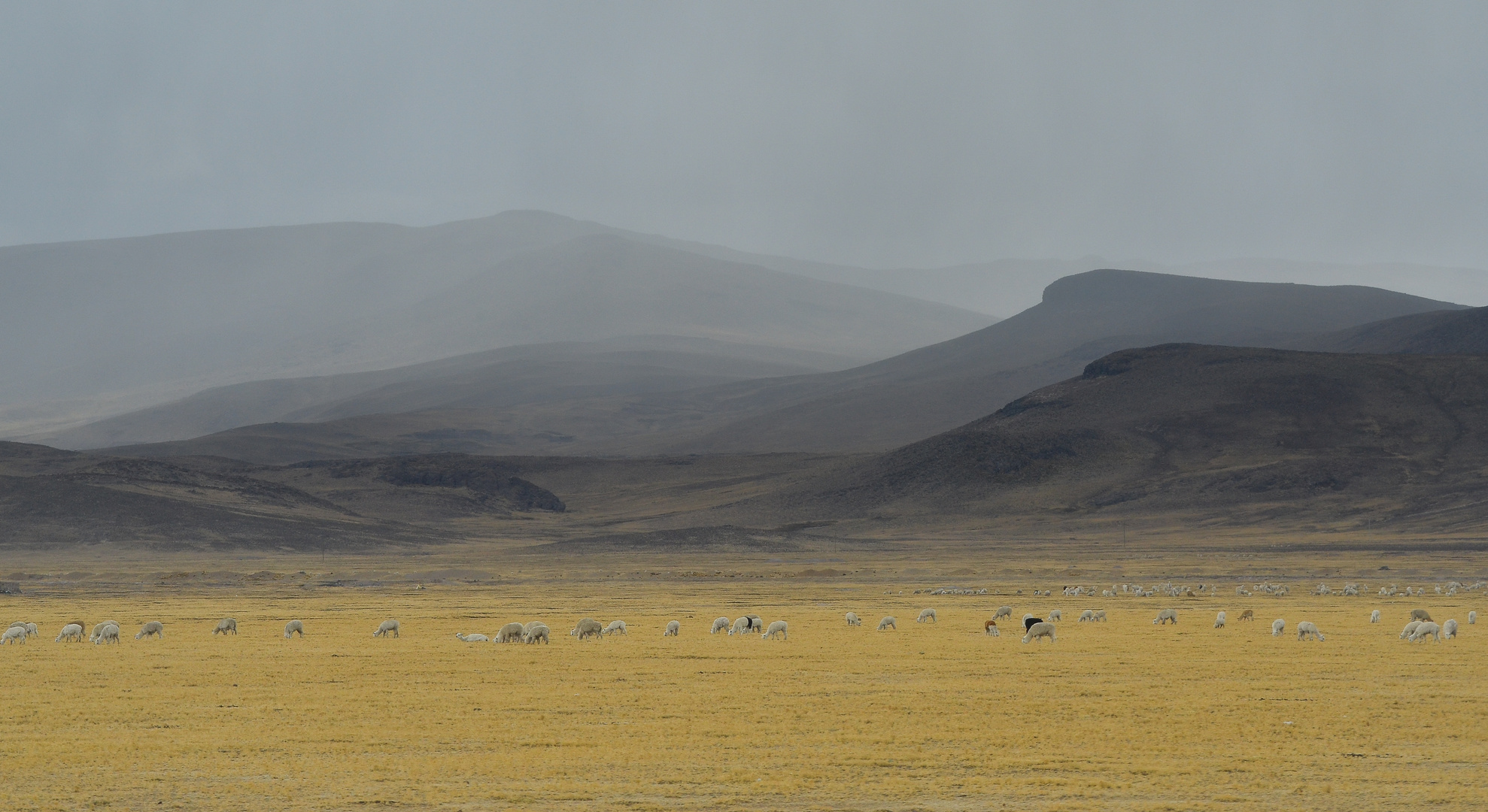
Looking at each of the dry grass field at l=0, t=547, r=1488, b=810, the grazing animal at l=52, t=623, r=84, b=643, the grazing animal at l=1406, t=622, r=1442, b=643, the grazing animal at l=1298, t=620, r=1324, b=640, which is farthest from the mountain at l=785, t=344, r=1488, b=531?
the grazing animal at l=52, t=623, r=84, b=643

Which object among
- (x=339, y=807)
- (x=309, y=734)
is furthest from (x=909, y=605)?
(x=339, y=807)

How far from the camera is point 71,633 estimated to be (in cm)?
3259

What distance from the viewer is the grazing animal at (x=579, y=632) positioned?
105 ft

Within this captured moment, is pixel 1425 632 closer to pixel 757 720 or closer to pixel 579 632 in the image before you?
pixel 757 720

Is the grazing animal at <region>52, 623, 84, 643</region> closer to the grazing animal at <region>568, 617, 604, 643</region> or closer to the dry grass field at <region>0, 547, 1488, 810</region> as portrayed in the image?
the dry grass field at <region>0, 547, 1488, 810</region>

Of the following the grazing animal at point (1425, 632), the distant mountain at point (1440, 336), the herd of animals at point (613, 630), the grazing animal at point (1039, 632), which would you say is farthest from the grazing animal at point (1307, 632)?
the distant mountain at point (1440, 336)

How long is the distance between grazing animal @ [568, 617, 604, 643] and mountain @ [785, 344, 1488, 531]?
88504 mm

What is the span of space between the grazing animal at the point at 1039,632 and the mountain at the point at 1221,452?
83346 mm

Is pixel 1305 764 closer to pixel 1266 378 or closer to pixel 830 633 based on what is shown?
pixel 830 633

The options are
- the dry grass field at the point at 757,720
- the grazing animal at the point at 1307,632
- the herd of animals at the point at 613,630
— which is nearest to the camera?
the dry grass field at the point at 757,720

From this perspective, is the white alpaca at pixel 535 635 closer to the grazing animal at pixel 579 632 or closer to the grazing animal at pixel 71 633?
the grazing animal at pixel 579 632

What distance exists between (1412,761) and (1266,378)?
153m

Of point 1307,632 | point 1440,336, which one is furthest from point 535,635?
point 1440,336

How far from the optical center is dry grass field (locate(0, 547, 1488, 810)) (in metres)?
14.8
